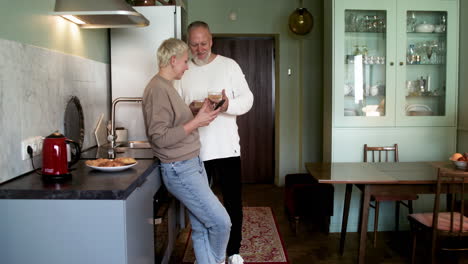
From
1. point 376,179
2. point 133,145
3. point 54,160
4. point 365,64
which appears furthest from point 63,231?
point 365,64

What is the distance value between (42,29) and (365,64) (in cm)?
268

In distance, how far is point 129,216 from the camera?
176 centimetres

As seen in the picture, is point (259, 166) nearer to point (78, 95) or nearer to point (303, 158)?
point (303, 158)

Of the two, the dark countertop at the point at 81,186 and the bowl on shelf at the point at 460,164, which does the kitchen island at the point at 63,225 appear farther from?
the bowl on shelf at the point at 460,164

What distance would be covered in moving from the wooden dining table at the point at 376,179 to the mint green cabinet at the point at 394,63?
2.29 feet

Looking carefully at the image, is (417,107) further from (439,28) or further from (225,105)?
(225,105)

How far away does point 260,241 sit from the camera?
358 cm

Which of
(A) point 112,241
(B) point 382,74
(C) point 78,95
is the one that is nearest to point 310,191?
(B) point 382,74

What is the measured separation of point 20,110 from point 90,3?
0.70 meters

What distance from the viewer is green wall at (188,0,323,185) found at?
5.33 meters

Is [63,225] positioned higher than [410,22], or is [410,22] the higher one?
[410,22]

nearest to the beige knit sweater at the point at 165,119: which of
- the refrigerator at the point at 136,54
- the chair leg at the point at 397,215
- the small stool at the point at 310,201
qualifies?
the refrigerator at the point at 136,54

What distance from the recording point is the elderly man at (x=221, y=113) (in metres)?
2.56

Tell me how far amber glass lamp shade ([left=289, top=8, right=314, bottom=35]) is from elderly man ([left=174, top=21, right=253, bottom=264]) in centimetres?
247
